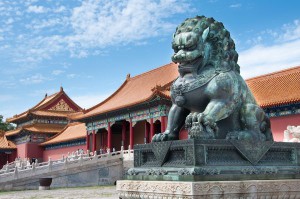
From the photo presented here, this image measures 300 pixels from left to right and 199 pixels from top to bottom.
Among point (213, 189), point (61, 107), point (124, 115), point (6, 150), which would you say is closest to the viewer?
point (213, 189)

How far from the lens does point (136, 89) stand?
97.9 ft

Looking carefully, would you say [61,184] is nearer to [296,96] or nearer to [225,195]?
[296,96]

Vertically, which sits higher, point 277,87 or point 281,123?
point 277,87

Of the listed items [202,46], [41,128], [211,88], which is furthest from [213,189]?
[41,128]

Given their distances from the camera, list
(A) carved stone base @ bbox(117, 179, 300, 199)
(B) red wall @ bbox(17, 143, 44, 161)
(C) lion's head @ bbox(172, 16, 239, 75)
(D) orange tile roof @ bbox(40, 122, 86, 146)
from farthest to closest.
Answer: (B) red wall @ bbox(17, 143, 44, 161)
(D) orange tile roof @ bbox(40, 122, 86, 146)
(C) lion's head @ bbox(172, 16, 239, 75)
(A) carved stone base @ bbox(117, 179, 300, 199)

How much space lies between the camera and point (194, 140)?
4031 mm

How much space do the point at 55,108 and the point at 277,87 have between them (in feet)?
87.6

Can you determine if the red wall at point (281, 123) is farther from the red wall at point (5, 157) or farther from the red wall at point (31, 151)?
the red wall at point (5, 157)

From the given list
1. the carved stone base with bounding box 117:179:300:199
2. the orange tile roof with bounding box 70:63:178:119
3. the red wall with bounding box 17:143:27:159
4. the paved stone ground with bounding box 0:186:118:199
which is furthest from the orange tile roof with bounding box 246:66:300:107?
the red wall with bounding box 17:143:27:159

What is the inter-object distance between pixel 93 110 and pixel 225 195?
2685 centimetres

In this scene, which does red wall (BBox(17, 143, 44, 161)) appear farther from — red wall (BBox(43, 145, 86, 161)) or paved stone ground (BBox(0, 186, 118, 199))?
paved stone ground (BBox(0, 186, 118, 199))

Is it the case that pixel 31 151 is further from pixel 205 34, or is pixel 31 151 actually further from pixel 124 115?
pixel 205 34

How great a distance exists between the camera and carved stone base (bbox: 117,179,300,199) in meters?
3.85

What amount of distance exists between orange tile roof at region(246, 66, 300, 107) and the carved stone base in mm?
13866
